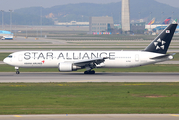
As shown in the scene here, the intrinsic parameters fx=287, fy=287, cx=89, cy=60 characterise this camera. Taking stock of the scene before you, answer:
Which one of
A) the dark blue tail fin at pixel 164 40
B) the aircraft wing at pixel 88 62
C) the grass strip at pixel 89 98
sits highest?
the dark blue tail fin at pixel 164 40

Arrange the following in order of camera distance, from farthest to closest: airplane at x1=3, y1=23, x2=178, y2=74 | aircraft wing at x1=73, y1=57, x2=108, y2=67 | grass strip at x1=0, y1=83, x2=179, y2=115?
airplane at x1=3, y1=23, x2=178, y2=74, aircraft wing at x1=73, y1=57, x2=108, y2=67, grass strip at x1=0, y1=83, x2=179, y2=115

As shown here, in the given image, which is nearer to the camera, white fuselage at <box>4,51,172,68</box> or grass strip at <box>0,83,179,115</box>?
grass strip at <box>0,83,179,115</box>

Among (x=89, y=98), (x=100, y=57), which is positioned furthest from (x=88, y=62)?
(x=89, y=98)

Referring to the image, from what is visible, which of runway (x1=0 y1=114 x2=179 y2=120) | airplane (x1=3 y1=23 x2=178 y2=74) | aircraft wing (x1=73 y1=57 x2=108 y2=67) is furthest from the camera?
airplane (x1=3 y1=23 x2=178 y2=74)

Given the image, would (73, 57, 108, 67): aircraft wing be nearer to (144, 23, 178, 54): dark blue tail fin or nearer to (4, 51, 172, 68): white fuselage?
(4, 51, 172, 68): white fuselage

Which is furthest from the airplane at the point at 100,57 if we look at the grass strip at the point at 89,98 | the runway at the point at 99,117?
the runway at the point at 99,117

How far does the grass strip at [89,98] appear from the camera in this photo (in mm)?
22312

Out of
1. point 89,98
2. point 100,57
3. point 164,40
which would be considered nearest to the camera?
point 89,98

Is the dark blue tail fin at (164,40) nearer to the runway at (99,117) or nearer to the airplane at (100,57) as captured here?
the airplane at (100,57)

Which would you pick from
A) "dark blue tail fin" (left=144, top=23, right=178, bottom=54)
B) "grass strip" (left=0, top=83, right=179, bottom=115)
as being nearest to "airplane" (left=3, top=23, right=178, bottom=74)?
"dark blue tail fin" (left=144, top=23, right=178, bottom=54)

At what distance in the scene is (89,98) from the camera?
2753cm

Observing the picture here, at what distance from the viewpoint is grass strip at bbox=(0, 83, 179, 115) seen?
22312 millimetres

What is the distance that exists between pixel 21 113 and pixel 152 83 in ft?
68.6

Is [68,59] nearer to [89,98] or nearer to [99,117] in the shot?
[89,98]
